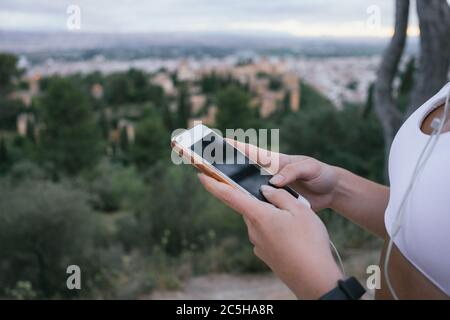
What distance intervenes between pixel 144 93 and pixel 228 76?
13.6 feet

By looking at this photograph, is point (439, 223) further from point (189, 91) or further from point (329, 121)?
point (189, 91)

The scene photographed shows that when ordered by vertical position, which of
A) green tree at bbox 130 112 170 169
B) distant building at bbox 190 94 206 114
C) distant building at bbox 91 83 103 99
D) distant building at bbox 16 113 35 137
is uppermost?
distant building at bbox 91 83 103 99

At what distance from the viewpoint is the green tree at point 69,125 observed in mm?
19281

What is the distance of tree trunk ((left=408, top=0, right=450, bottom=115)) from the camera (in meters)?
3.36

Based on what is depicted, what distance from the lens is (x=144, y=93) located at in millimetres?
23141

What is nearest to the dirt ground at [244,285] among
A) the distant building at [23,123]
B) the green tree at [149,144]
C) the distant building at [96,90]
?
the green tree at [149,144]

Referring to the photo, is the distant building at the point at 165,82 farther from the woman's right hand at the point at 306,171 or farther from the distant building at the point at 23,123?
the woman's right hand at the point at 306,171

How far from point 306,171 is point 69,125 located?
20.4 m

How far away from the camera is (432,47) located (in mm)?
3508

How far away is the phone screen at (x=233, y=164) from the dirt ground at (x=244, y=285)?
2146 millimetres

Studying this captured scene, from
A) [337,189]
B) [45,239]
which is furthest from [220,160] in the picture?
[45,239]

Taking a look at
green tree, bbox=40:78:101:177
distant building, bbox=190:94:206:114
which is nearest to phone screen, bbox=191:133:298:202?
green tree, bbox=40:78:101:177

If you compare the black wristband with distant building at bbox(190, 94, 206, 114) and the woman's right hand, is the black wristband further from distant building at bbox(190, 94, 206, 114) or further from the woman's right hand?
distant building at bbox(190, 94, 206, 114)

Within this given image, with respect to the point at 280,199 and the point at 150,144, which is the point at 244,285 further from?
the point at 150,144
